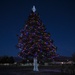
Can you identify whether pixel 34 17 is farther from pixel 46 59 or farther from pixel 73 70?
pixel 73 70

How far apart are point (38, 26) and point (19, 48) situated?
4.77 m

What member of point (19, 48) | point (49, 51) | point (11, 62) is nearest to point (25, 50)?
point (19, 48)

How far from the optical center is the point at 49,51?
42.4 metres

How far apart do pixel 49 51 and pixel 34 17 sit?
20.3 ft

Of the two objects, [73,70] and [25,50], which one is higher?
[25,50]

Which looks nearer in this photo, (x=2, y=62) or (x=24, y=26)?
→ (x=24, y=26)

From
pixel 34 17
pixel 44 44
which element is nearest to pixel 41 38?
pixel 44 44

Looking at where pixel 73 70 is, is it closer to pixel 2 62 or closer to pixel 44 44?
pixel 44 44

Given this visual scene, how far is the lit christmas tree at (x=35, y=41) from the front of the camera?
41500 mm

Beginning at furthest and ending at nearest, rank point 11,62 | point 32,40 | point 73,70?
point 11,62
point 32,40
point 73,70

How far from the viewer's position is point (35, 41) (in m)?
41.6

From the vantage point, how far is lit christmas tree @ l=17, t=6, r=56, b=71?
4150cm

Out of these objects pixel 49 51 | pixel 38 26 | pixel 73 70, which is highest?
pixel 38 26

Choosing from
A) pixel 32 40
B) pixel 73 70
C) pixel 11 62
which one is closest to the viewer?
pixel 73 70
